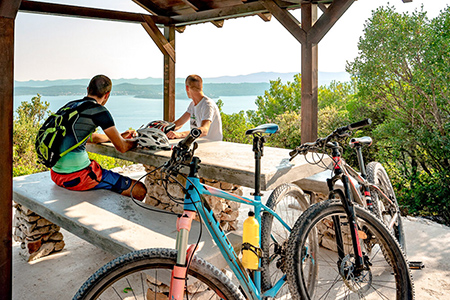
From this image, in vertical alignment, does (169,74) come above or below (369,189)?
above

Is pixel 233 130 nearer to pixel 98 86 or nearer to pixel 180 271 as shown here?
pixel 98 86

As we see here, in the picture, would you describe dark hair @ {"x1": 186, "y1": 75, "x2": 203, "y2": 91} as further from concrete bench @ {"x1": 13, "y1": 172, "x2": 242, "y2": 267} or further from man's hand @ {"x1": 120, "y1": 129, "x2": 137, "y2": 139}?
concrete bench @ {"x1": 13, "y1": 172, "x2": 242, "y2": 267}

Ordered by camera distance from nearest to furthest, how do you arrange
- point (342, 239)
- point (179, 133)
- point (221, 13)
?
point (342, 239) → point (179, 133) → point (221, 13)

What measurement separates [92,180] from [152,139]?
0.63 m

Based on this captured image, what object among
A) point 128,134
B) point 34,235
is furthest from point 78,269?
point 128,134

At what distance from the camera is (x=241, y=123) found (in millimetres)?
9453

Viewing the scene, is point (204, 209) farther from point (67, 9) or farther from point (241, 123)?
point (241, 123)

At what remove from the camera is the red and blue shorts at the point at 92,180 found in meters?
3.15

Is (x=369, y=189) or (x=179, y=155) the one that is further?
(x=369, y=189)

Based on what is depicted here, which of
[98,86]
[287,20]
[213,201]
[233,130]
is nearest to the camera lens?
[98,86]

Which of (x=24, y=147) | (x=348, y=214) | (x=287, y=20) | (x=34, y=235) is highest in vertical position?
(x=287, y=20)

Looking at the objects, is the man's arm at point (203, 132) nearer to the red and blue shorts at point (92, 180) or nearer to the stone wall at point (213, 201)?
the stone wall at point (213, 201)

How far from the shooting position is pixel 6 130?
228cm

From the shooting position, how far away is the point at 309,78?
4.56 m
